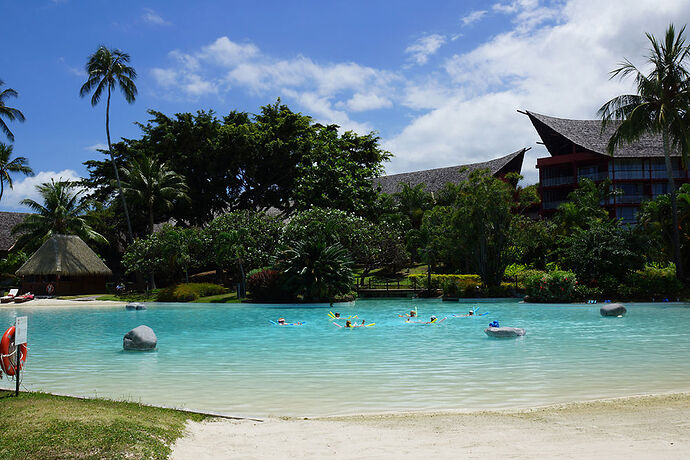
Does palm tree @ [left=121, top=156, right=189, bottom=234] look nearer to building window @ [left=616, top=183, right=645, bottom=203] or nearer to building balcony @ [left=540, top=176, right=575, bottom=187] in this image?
building balcony @ [left=540, top=176, right=575, bottom=187]

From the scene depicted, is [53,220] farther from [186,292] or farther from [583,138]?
[583,138]

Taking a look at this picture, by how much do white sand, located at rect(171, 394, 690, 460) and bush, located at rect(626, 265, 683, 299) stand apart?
71.3ft

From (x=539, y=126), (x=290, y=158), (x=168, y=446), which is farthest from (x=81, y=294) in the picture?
(x=539, y=126)

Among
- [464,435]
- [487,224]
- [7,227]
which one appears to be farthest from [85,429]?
[7,227]

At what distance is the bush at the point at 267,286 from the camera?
97.3 ft

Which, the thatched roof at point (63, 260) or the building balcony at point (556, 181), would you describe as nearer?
the thatched roof at point (63, 260)

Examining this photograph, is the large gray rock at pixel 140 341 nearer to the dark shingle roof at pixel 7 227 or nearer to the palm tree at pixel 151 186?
the palm tree at pixel 151 186

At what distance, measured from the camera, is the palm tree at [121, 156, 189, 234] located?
4166 cm

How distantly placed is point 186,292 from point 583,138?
37434 mm

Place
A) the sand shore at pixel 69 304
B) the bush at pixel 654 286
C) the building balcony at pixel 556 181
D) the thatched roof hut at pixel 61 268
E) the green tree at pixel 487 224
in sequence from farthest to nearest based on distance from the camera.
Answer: the building balcony at pixel 556 181
the thatched roof hut at pixel 61 268
the sand shore at pixel 69 304
the green tree at pixel 487 224
the bush at pixel 654 286

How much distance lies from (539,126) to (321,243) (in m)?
33.7

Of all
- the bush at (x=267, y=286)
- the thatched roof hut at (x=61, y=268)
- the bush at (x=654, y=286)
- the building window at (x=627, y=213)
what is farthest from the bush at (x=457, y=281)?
the thatched roof hut at (x=61, y=268)

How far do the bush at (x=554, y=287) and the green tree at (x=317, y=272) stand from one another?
30.5 feet

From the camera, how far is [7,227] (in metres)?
54.3
